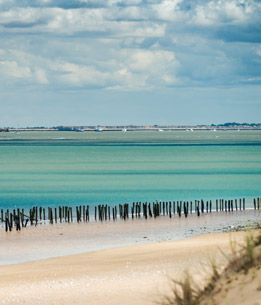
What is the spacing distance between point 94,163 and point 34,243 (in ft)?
261

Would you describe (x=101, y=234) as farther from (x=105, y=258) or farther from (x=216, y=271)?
(x=216, y=271)

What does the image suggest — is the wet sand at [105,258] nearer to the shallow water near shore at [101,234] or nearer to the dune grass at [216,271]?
the shallow water near shore at [101,234]

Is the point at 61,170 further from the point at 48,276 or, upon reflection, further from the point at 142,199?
the point at 48,276

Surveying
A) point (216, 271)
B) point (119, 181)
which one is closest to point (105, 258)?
point (216, 271)

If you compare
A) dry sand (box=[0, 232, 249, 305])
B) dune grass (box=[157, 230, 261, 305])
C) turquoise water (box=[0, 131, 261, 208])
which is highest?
dune grass (box=[157, 230, 261, 305])

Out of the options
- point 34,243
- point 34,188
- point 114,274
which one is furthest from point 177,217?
point 34,188

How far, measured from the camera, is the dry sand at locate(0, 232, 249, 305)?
18.7 metres

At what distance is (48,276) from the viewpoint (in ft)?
71.2

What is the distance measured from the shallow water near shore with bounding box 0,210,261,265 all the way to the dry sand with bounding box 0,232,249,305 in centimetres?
293

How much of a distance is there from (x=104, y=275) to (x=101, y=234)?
13365 millimetres

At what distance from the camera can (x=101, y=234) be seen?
34688 mm

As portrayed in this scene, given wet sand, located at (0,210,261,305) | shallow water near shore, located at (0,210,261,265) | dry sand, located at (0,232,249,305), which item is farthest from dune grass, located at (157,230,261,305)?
shallow water near shore, located at (0,210,261,265)

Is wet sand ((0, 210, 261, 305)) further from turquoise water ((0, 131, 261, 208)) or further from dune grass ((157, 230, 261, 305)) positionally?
turquoise water ((0, 131, 261, 208))

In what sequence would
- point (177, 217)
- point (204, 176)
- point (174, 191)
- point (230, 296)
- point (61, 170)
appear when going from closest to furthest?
point (230, 296)
point (177, 217)
point (174, 191)
point (204, 176)
point (61, 170)
